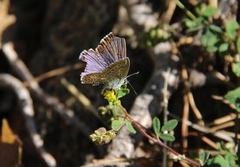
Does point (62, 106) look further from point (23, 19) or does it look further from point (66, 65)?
point (23, 19)

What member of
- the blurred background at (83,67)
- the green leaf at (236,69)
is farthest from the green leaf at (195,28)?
the green leaf at (236,69)

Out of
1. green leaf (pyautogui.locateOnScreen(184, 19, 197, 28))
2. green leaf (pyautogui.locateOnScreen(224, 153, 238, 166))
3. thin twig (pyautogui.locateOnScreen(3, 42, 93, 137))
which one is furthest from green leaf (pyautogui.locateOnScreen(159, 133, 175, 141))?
thin twig (pyautogui.locateOnScreen(3, 42, 93, 137))

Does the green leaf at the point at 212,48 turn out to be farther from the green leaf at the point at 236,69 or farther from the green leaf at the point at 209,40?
the green leaf at the point at 236,69

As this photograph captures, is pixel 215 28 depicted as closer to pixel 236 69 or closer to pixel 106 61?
pixel 236 69

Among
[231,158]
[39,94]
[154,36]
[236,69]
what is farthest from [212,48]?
[39,94]

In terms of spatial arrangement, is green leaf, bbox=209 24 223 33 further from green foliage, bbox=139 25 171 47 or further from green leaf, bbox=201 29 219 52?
green foliage, bbox=139 25 171 47

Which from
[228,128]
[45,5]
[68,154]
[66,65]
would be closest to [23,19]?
[45,5]

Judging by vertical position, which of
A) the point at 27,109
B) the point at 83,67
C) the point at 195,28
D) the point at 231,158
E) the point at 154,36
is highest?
the point at 83,67
